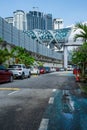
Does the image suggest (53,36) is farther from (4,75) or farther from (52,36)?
(4,75)

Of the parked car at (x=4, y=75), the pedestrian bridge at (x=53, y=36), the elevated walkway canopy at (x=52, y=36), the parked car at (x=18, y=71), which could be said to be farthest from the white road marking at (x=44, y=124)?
the elevated walkway canopy at (x=52, y=36)

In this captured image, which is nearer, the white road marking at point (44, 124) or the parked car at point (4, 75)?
the white road marking at point (44, 124)

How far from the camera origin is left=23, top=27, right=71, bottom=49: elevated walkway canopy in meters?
146

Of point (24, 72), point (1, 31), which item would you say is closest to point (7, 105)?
point (24, 72)

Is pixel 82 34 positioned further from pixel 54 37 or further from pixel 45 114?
pixel 54 37

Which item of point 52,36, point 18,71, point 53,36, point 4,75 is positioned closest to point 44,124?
point 4,75

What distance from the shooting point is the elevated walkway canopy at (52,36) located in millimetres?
146250

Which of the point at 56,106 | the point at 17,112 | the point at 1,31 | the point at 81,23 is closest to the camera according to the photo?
the point at 17,112

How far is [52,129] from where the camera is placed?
7.45 meters

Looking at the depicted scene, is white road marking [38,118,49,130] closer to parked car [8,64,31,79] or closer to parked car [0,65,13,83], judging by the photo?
parked car [0,65,13,83]

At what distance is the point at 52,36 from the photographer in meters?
152

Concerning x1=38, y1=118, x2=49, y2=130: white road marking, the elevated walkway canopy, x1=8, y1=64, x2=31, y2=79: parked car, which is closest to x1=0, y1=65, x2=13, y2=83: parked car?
x1=8, y1=64, x2=31, y2=79: parked car

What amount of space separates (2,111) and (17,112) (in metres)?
0.55

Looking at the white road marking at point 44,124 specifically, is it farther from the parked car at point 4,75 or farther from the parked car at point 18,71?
the parked car at point 18,71
